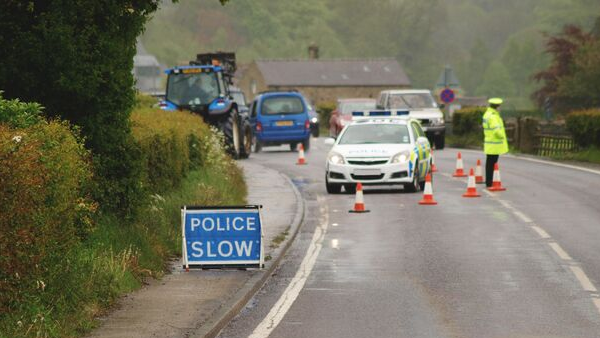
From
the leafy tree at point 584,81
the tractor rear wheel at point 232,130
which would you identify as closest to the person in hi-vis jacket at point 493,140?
the tractor rear wheel at point 232,130

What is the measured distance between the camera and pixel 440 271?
15.2 meters

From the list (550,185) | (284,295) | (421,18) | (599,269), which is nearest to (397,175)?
(550,185)

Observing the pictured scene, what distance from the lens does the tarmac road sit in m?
11.5

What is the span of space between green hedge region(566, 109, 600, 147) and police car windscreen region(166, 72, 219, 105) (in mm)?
10507

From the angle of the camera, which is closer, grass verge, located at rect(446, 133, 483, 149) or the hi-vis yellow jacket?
the hi-vis yellow jacket

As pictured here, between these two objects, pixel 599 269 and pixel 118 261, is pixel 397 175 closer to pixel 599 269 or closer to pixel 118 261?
pixel 599 269

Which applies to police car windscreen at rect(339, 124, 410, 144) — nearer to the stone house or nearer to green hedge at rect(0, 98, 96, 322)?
green hedge at rect(0, 98, 96, 322)

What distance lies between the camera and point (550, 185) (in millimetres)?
28359

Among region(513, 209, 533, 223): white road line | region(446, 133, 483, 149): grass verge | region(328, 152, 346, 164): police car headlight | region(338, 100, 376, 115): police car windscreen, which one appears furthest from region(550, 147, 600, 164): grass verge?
region(338, 100, 376, 115): police car windscreen

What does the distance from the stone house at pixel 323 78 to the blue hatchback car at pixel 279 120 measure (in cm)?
7942

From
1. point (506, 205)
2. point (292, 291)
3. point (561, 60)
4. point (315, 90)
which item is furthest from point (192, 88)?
point (315, 90)

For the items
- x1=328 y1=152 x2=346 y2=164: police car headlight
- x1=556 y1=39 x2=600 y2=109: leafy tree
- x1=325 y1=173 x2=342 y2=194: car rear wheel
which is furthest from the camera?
x1=556 y1=39 x2=600 y2=109: leafy tree

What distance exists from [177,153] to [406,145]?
8055mm

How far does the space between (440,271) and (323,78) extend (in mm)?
113014
